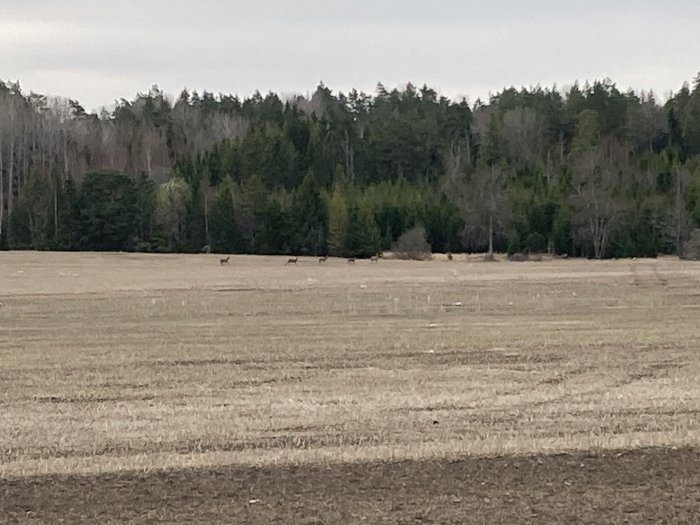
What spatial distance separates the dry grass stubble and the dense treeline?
192 ft

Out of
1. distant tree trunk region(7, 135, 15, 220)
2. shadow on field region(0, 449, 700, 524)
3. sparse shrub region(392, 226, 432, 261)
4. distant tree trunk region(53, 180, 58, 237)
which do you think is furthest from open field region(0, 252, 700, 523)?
distant tree trunk region(7, 135, 15, 220)

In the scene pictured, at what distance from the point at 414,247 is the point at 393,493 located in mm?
85400

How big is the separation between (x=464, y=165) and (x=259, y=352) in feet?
359

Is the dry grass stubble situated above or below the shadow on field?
below

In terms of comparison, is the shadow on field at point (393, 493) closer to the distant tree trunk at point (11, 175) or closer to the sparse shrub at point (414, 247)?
the sparse shrub at point (414, 247)

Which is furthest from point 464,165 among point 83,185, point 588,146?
point 83,185

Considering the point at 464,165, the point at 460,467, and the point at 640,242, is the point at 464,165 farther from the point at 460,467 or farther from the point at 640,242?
the point at 460,467

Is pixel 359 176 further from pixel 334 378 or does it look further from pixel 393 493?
pixel 393 493

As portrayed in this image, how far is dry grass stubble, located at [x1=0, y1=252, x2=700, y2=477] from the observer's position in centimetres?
1192

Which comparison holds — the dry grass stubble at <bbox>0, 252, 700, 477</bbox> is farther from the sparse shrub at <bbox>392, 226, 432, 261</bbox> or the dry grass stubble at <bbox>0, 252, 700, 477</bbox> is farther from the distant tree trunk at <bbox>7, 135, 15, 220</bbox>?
the distant tree trunk at <bbox>7, 135, 15, 220</bbox>

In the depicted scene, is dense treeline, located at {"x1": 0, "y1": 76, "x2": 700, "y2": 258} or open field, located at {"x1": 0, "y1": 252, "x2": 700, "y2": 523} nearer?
open field, located at {"x1": 0, "y1": 252, "x2": 700, "y2": 523}

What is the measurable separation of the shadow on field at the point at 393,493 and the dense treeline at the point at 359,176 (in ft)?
283

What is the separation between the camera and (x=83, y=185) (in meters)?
104

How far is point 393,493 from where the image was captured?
9.32 meters
